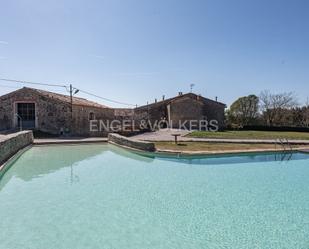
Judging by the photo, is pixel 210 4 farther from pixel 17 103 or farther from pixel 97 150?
pixel 17 103

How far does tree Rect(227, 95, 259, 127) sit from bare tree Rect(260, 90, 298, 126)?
6.53ft

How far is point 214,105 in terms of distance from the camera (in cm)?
3562

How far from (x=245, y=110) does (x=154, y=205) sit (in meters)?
36.9

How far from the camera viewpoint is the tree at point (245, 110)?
4050 centimetres

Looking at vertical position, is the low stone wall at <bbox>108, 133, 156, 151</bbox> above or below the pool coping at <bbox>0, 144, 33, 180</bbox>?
above

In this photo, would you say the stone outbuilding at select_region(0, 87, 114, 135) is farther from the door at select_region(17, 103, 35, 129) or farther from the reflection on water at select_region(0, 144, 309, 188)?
the reflection on water at select_region(0, 144, 309, 188)

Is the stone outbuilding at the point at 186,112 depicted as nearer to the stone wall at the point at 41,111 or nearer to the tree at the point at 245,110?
the tree at the point at 245,110

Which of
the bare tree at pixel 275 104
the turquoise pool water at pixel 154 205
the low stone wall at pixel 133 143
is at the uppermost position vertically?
the bare tree at pixel 275 104

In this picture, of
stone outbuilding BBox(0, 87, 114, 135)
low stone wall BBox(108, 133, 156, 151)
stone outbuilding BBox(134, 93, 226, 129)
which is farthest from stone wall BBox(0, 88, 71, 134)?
stone outbuilding BBox(134, 93, 226, 129)

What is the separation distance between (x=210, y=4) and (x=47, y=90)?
855 inches

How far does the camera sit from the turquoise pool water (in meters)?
5.62

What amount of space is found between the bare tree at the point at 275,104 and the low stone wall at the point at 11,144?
116 feet

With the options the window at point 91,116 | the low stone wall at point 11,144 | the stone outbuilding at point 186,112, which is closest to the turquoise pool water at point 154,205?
the low stone wall at point 11,144

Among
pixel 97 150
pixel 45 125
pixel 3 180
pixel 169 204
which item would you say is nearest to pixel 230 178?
pixel 169 204
